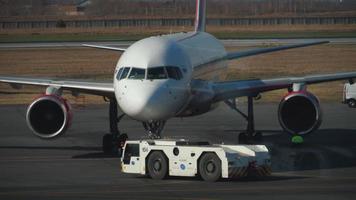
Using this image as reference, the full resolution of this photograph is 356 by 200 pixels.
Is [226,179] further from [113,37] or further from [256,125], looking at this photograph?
[113,37]

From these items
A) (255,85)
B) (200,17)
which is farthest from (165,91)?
(200,17)

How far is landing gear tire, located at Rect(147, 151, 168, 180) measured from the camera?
27.0 meters

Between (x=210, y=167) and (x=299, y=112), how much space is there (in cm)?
864

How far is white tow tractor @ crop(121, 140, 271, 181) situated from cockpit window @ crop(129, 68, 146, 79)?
2.60 meters

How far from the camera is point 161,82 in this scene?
2950 centimetres

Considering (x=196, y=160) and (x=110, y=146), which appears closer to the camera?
(x=196, y=160)

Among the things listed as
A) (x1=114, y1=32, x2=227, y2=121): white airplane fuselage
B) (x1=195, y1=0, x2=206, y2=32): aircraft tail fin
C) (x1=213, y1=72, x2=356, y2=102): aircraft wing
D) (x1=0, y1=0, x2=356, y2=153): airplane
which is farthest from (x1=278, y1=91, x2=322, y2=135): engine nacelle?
(x1=195, y1=0, x2=206, y2=32): aircraft tail fin

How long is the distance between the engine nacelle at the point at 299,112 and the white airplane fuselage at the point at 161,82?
2.66 meters

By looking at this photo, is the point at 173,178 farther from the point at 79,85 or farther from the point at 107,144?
the point at 79,85

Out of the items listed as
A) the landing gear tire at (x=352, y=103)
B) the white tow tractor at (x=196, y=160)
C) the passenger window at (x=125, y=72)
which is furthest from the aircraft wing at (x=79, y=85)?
the landing gear tire at (x=352, y=103)

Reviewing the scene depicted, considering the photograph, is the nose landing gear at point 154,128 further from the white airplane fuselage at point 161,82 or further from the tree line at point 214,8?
the tree line at point 214,8

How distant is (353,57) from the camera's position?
7844 cm

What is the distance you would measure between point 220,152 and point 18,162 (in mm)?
7953

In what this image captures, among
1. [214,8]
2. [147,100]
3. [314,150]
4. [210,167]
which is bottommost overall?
[210,167]
